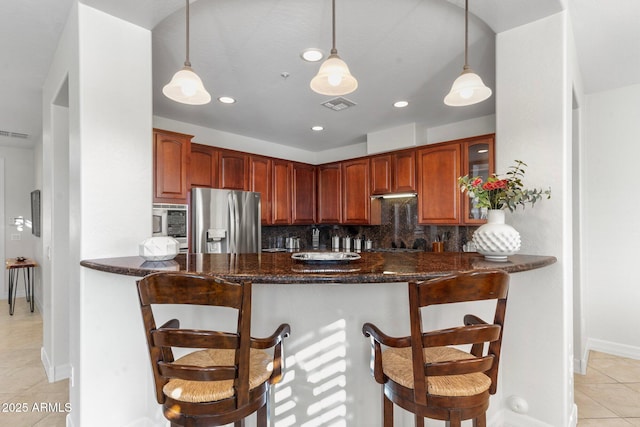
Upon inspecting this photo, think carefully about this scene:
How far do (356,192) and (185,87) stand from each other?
347 cm

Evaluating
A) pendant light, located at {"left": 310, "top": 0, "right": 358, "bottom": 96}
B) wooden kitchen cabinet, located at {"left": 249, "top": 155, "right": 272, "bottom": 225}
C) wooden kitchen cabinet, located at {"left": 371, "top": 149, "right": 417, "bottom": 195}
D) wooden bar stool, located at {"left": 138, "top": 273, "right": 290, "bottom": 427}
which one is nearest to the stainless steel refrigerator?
wooden kitchen cabinet, located at {"left": 249, "top": 155, "right": 272, "bottom": 225}

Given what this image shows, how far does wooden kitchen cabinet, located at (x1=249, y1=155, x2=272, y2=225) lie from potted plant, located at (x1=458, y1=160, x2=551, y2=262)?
3186 mm

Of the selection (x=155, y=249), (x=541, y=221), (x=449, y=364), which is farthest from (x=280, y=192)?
(x=449, y=364)

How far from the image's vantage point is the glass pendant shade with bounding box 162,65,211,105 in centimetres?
169

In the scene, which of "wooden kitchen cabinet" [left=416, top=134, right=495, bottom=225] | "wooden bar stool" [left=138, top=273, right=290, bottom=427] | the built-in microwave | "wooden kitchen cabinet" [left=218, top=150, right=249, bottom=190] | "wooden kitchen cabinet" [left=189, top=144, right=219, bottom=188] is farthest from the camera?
"wooden kitchen cabinet" [left=218, top=150, right=249, bottom=190]

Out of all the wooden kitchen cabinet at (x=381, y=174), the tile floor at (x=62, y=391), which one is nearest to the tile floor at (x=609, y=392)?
the tile floor at (x=62, y=391)

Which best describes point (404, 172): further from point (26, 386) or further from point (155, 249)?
point (26, 386)

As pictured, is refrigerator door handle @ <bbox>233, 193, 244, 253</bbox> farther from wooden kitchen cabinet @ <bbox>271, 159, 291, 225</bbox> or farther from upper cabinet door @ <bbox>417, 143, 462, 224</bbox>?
upper cabinet door @ <bbox>417, 143, 462, 224</bbox>

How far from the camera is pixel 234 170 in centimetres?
431

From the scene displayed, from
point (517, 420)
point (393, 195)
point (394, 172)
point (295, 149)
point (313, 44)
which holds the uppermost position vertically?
point (313, 44)

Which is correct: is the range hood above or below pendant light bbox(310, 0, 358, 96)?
below

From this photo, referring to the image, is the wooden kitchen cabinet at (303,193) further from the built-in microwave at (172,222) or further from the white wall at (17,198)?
the white wall at (17,198)

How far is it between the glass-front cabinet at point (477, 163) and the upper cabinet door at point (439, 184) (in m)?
0.08

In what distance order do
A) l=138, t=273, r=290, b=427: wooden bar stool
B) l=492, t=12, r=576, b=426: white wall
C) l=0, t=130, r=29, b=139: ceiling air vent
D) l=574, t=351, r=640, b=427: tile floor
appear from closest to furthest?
l=138, t=273, r=290, b=427: wooden bar stool, l=492, t=12, r=576, b=426: white wall, l=574, t=351, r=640, b=427: tile floor, l=0, t=130, r=29, b=139: ceiling air vent
